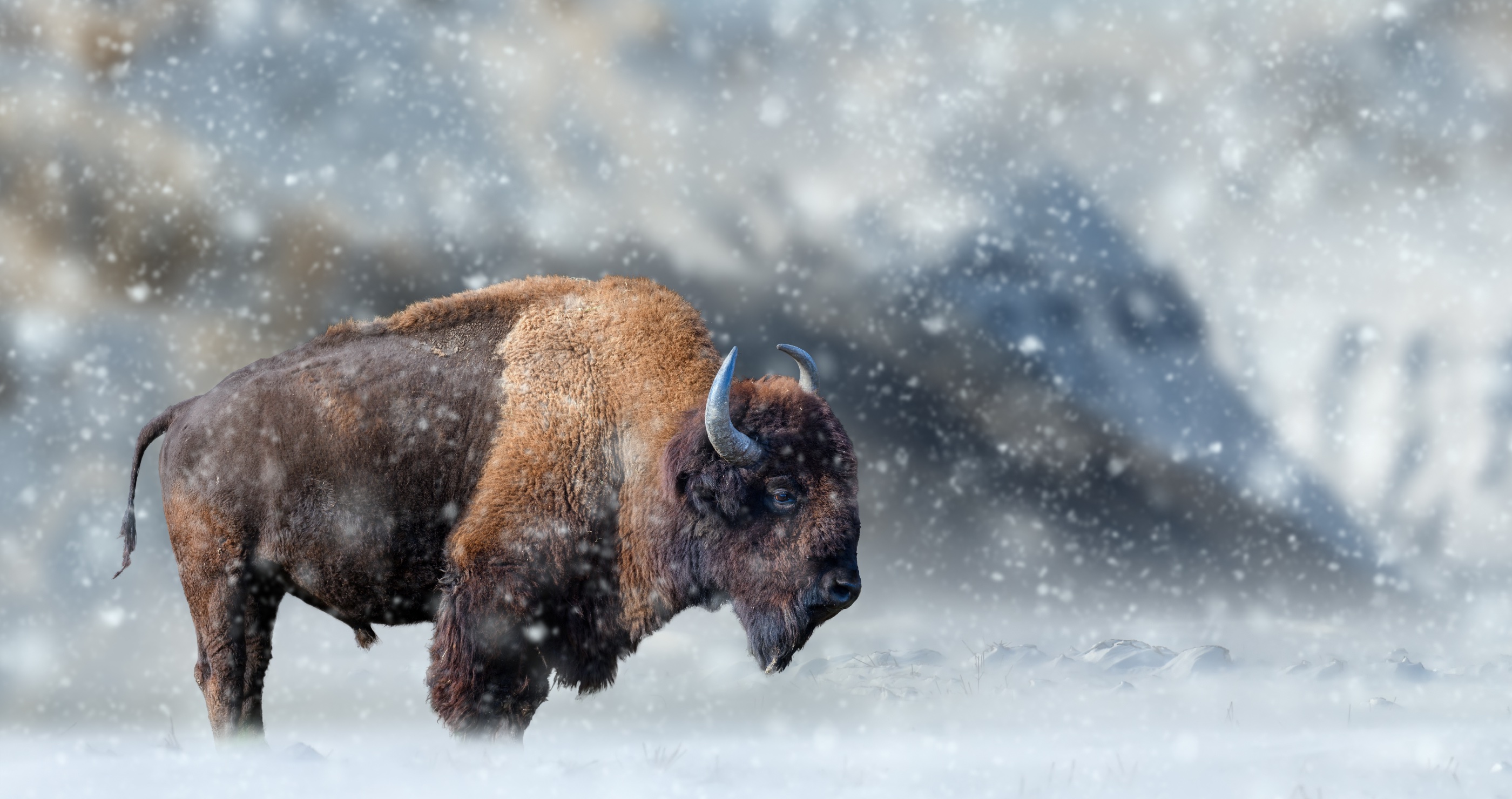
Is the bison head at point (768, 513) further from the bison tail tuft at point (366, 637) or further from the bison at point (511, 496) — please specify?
the bison tail tuft at point (366, 637)

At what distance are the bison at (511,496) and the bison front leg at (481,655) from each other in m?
0.01

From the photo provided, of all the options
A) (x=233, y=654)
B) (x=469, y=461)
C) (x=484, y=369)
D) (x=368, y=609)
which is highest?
(x=484, y=369)

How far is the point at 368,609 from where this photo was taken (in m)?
6.48

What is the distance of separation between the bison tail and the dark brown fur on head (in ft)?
10.9

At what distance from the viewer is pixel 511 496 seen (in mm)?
6078

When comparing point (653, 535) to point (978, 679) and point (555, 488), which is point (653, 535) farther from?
point (978, 679)

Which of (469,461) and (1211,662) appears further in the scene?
(1211,662)

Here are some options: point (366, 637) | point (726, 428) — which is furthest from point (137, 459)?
point (726, 428)

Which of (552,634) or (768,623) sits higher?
(768,623)

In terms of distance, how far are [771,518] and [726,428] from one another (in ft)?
1.81

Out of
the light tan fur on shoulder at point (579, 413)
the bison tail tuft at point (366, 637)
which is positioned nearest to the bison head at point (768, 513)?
the light tan fur on shoulder at point (579, 413)

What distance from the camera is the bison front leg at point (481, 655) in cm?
592

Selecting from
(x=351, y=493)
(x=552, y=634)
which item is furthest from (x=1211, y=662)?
(x=351, y=493)

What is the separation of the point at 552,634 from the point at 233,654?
191 cm
